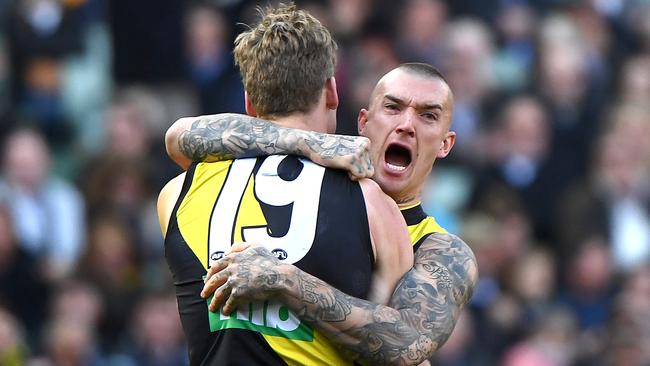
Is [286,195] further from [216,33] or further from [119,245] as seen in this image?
[216,33]

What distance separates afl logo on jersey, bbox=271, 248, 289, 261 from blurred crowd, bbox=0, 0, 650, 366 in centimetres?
524

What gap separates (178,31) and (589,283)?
3.96 meters

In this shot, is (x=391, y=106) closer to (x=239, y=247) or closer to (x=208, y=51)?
(x=239, y=247)

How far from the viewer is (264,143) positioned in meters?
5.11

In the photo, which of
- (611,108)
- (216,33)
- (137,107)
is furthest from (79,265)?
(611,108)

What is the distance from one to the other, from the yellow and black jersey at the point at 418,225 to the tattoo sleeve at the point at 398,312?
205 millimetres

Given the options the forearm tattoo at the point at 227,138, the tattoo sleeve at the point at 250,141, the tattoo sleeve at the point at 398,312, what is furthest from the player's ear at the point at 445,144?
the forearm tattoo at the point at 227,138

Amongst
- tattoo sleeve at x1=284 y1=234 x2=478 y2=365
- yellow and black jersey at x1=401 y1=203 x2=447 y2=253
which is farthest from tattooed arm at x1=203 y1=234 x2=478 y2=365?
yellow and black jersey at x1=401 y1=203 x2=447 y2=253

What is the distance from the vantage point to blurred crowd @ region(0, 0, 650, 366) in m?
10.5

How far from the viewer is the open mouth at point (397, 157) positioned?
5867mm

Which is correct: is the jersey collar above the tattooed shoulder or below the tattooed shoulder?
above

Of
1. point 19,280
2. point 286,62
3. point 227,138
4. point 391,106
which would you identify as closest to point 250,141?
point 227,138

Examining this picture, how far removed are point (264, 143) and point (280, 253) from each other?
0.43 metres

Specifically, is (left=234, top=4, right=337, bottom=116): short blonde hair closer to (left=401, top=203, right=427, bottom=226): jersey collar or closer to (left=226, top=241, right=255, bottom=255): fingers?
(left=226, top=241, right=255, bottom=255): fingers
